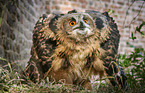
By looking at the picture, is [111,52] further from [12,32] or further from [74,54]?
[12,32]

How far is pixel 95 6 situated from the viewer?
3350 mm

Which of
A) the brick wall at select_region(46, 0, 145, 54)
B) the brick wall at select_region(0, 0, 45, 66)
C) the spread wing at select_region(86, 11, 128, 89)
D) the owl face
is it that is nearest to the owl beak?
the owl face

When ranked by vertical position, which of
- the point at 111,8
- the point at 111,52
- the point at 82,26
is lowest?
the point at 111,52

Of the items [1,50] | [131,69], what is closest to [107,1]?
[131,69]

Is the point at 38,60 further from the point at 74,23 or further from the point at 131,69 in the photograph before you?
the point at 131,69

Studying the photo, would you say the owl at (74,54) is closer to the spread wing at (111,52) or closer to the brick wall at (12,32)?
the spread wing at (111,52)

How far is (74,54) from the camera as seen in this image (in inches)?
45.9

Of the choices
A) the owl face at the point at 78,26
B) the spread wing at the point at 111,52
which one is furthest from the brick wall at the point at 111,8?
the owl face at the point at 78,26

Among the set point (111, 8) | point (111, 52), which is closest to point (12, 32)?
point (111, 52)

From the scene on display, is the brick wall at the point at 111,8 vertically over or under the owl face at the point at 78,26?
over

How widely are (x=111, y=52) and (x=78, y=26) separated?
36 cm

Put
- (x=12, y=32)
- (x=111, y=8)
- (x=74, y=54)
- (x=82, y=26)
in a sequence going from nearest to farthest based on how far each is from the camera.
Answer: (x=82, y=26)
(x=74, y=54)
(x=12, y=32)
(x=111, y=8)

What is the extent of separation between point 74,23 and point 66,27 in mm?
72

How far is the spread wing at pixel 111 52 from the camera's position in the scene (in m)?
1.13
